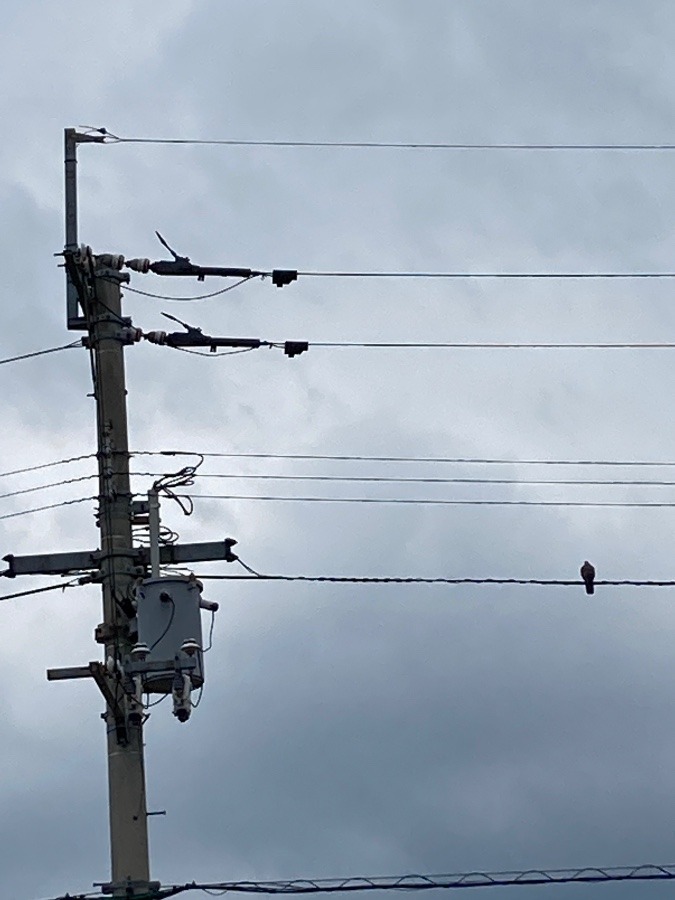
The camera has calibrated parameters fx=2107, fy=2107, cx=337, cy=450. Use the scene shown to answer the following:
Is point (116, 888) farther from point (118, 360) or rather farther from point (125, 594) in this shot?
point (118, 360)

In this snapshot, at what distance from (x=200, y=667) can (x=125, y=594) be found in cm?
113

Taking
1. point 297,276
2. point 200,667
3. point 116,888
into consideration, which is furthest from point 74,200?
point 116,888

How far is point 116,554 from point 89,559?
0.87 ft

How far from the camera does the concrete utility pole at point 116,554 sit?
19.4 meters

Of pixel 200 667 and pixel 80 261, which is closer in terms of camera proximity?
pixel 200 667

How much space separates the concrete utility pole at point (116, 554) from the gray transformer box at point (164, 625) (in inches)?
16.0

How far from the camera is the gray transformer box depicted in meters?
19.7

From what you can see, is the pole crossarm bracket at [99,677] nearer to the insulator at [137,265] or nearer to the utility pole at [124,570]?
the utility pole at [124,570]

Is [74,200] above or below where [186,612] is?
above

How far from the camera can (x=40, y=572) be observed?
805 inches

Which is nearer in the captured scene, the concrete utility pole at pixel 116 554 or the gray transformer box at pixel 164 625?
the concrete utility pole at pixel 116 554

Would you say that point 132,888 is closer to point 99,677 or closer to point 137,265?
point 99,677

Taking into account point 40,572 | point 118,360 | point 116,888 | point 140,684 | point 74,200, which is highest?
point 74,200

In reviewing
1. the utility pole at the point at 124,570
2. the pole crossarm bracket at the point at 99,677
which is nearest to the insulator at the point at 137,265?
the utility pole at the point at 124,570
